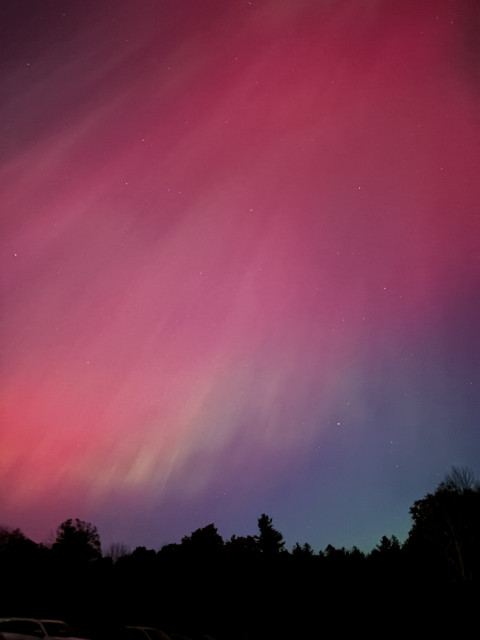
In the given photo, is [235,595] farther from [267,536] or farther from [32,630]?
[267,536]

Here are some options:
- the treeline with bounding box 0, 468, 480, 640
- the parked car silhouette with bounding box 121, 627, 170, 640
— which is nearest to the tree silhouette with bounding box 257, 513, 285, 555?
the treeline with bounding box 0, 468, 480, 640

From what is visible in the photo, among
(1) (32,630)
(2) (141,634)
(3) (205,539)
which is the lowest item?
(1) (32,630)

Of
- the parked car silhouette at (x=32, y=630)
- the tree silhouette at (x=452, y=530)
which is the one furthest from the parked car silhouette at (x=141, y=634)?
the tree silhouette at (x=452, y=530)

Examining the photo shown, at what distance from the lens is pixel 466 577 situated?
1880 inches

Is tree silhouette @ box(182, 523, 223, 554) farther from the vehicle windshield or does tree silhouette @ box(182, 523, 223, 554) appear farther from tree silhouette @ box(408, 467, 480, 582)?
the vehicle windshield

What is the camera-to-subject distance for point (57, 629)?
14.7m

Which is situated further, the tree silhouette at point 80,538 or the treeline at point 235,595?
the tree silhouette at point 80,538

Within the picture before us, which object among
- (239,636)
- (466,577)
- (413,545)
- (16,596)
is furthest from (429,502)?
(16,596)

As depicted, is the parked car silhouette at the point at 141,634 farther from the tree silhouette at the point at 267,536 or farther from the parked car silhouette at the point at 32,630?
the tree silhouette at the point at 267,536

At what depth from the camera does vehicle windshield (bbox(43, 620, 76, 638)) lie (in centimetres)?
1429

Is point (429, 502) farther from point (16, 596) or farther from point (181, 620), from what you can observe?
point (16, 596)

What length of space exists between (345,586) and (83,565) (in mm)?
17969

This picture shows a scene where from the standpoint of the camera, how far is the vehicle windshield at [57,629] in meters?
14.3

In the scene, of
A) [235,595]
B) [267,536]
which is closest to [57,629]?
[235,595]
